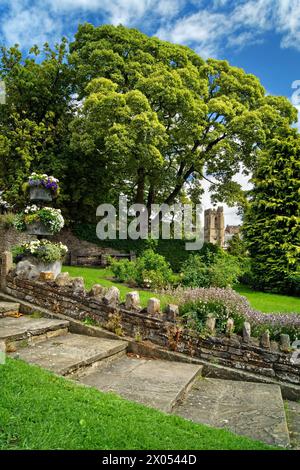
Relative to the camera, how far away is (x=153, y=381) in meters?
4.12

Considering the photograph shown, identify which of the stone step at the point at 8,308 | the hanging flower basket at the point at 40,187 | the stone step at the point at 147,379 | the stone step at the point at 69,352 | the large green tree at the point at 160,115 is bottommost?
the stone step at the point at 147,379

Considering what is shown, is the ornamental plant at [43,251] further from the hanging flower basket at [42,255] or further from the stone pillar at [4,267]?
the stone pillar at [4,267]

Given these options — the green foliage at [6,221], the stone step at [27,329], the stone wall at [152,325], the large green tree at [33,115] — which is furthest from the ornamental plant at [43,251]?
the large green tree at [33,115]

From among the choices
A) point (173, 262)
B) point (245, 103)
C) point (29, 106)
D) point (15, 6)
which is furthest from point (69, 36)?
point (15, 6)

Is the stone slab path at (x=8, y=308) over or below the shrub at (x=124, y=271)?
below

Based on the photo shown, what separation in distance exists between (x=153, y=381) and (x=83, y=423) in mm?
1566

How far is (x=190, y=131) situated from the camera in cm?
1700

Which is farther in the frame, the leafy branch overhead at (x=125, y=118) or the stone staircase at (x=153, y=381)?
the leafy branch overhead at (x=125, y=118)

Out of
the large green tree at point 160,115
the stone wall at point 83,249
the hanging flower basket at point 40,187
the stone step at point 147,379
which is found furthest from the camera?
the stone wall at point 83,249

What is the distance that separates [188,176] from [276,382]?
1626cm

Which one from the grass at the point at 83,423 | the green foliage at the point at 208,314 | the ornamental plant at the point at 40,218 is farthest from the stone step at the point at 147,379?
the ornamental plant at the point at 40,218

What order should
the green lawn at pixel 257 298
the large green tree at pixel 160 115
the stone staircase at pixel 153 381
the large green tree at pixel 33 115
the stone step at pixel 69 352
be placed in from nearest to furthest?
the stone staircase at pixel 153 381
the stone step at pixel 69 352
the green lawn at pixel 257 298
the large green tree at pixel 160 115
the large green tree at pixel 33 115

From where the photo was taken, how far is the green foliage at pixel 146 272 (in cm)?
1000
